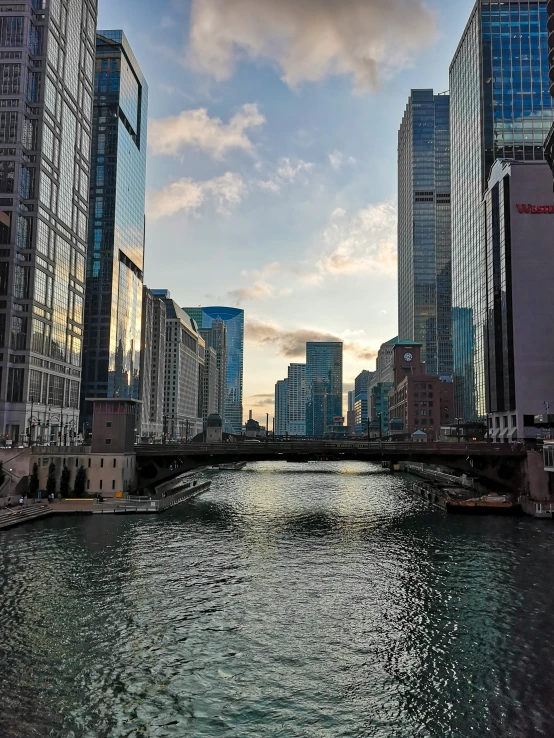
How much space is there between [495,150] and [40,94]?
415ft

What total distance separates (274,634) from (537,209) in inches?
4865

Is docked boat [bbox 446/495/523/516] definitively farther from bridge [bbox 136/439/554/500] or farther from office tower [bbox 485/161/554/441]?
office tower [bbox 485/161/554/441]

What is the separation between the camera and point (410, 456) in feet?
283

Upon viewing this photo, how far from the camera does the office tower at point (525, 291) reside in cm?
12506

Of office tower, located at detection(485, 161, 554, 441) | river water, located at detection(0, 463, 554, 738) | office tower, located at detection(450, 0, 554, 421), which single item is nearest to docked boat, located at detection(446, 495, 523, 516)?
river water, located at detection(0, 463, 554, 738)

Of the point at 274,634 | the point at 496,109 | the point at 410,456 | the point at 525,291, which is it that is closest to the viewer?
the point at 274,634

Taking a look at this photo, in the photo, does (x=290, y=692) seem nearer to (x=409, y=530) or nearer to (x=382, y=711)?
(x=382, y=711)

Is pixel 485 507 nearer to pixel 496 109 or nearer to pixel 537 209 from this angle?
pixel 537 209

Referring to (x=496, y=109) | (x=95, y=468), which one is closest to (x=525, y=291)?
(x=496, y=109)

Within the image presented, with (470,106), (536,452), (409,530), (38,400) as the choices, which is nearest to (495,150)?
(470,106)

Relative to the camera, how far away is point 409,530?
222 ft

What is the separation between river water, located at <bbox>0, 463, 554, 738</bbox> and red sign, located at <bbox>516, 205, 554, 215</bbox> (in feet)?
290

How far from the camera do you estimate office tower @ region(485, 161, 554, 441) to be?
410ft

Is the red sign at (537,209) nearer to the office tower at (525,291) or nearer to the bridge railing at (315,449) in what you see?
the office tower at (525,291)
